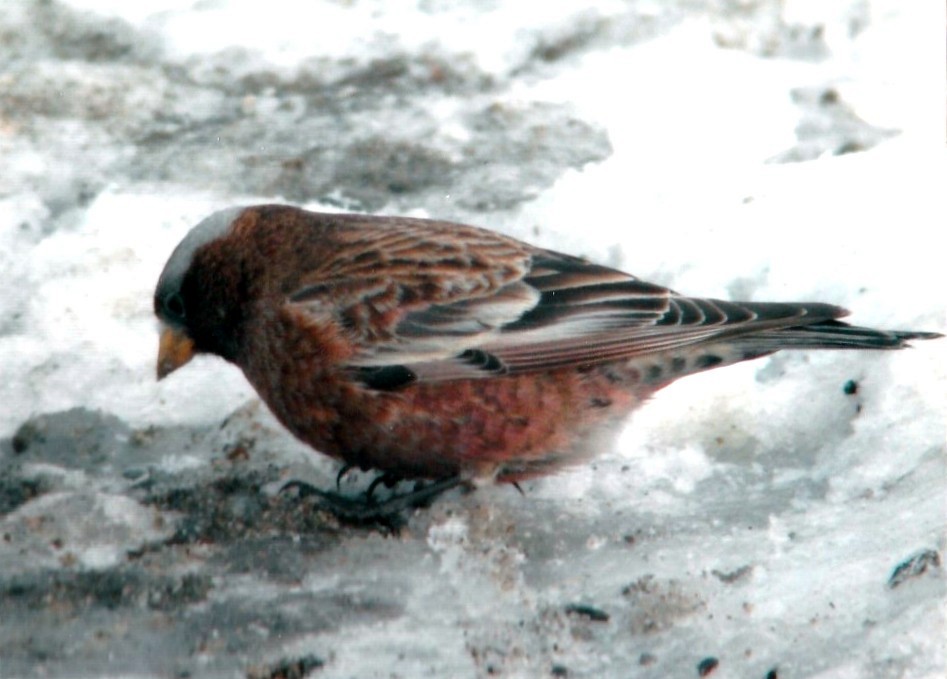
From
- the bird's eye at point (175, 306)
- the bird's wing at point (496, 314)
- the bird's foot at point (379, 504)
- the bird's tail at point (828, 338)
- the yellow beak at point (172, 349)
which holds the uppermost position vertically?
the bird's tail at point (828, 338)

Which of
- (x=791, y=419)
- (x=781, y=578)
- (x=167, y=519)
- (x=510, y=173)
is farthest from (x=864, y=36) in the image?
(x=167, y=519)

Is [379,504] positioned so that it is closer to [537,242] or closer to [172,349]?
[172,349]

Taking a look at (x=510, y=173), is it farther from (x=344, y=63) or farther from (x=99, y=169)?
(x=99, y=169)

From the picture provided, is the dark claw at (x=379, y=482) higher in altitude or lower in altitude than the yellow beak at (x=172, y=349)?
lower

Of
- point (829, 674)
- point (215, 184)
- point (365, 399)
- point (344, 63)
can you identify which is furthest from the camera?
point (344, 63)

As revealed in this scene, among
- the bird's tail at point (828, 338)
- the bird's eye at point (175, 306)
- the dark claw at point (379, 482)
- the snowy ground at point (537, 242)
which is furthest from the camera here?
the bird's eye at point (175, 306)

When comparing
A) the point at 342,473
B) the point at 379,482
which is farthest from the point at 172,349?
the point at 379,482

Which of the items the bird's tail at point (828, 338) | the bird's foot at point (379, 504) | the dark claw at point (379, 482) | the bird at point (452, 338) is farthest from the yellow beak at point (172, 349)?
the bird's tail at point (828, 338)

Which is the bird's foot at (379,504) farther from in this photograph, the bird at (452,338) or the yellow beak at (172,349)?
the yellow beak at (172,349)
